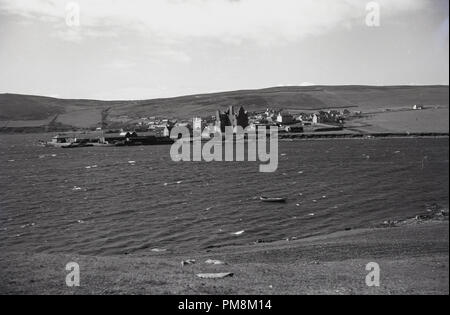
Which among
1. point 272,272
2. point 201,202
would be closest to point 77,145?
point 201,202

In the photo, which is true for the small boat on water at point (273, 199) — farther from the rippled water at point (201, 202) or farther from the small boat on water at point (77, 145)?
the small boat on water at point (77, 145)

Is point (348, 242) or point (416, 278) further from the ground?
point (416, 278)

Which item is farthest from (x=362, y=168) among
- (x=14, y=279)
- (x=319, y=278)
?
(x=14, y=279)

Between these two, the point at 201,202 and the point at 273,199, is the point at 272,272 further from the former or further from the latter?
the point at 201,202

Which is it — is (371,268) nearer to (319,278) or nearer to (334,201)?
(319,278)

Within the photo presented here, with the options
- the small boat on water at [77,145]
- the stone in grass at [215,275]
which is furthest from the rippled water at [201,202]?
the small boat on water at [77,145]
